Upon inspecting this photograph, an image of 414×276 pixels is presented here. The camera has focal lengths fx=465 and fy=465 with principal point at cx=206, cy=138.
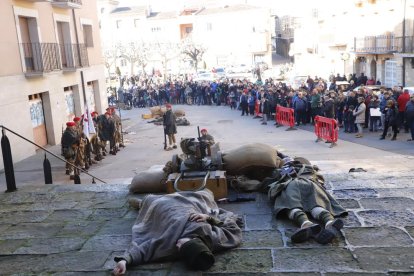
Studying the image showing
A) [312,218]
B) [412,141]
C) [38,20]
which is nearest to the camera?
[312,218]

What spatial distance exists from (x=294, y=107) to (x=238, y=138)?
3248mm

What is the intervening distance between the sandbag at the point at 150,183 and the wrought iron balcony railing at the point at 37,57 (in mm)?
9776

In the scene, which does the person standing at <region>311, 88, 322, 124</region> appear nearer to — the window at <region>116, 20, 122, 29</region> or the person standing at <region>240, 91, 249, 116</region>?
the person standing at <region>240, 91, 249, 116</region>

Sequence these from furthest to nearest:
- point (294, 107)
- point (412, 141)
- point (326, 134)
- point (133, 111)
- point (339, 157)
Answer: point (133, 111) < point (294, 107) < point (326, 134) < point (412, 141) < point (339, 157)

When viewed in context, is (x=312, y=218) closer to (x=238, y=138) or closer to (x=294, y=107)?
(x=238, y=138)

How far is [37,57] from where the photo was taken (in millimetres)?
16422

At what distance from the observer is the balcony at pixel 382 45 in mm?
26667

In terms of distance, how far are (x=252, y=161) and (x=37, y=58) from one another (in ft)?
38.1

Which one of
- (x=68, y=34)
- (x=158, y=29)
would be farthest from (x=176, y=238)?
(x=158, y=29)

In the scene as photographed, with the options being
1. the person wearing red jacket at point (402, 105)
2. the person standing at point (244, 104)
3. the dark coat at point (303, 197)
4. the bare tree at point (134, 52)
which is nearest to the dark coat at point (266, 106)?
the person standing at point (244, 104)

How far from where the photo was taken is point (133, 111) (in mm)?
30406

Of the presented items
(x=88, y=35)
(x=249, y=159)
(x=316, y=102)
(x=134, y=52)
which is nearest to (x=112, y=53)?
(x=134, y=52)

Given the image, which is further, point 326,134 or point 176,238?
point 326,134

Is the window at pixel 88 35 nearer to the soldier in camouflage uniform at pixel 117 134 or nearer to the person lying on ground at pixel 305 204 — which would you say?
the soldier in camouflage uniform at pixel 117 134
